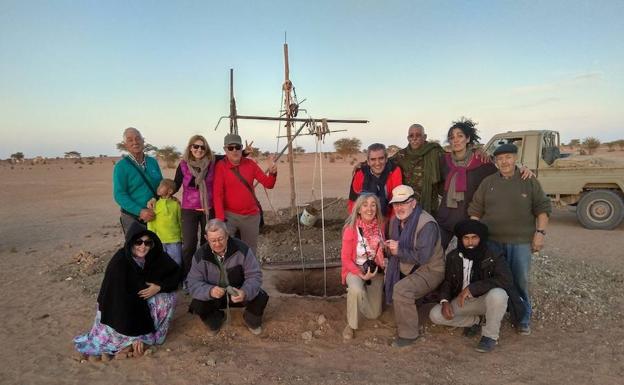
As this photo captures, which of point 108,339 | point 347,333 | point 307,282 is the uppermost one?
point 108,339

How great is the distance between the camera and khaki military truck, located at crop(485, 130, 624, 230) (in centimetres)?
858

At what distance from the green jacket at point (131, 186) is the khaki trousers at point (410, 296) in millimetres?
2753

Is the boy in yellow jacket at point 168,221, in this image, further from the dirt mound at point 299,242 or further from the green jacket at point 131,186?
the dirt mound at point 299,242

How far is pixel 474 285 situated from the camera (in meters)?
3.51

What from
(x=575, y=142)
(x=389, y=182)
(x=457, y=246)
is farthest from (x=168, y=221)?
(x=575, y=142)

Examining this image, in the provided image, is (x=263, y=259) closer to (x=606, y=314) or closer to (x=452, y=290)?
(x=452, y=290)

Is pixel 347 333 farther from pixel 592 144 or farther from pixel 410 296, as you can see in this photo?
pixel 592 144

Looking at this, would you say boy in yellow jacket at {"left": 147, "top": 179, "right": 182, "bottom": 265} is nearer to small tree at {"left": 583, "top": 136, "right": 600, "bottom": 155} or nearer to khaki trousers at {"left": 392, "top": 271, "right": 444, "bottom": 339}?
khaki trousers at {"left": 392, "top": 271, "right": 444, "bottom": 339}

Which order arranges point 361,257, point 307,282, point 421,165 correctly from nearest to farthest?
point 361,257 < point 421,165 < point 307,282

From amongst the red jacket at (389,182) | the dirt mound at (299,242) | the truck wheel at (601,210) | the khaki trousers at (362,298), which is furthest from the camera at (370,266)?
the truck wheel at (601,210)

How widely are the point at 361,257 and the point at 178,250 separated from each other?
2.06 meters

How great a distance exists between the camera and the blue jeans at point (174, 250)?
15.0 feet

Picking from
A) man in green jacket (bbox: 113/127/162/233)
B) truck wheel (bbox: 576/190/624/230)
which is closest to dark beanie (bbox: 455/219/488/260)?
man in green jacket (bbox: 113/127/162/233)

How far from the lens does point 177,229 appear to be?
4.59 meters
